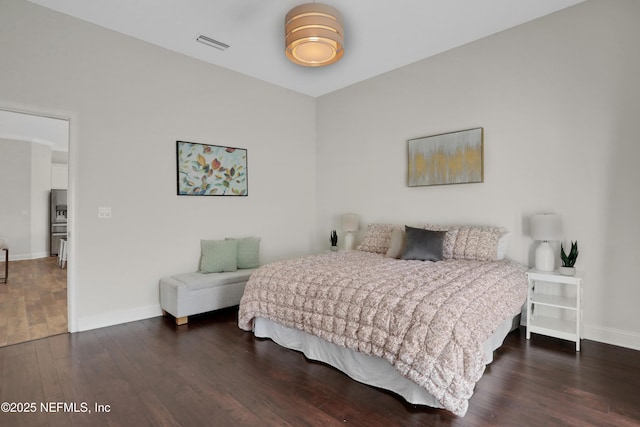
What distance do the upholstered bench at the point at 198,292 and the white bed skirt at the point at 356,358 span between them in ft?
2.55

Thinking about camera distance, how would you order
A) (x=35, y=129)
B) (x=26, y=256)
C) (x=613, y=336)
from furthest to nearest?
(x=26, y=256), (x=35, y=129), (x=613, y=336)

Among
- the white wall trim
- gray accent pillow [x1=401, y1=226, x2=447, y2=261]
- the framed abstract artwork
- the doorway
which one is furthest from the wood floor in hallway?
the white wall trim

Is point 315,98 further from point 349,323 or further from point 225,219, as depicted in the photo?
point 349,323

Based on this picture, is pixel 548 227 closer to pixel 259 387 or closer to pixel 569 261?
pixel 569 261

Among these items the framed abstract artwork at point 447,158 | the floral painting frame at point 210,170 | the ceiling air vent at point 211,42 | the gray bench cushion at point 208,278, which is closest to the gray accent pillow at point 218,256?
the gray bench cushion at point 208,278

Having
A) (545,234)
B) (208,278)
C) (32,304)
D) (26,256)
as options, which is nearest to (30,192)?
(26,256)

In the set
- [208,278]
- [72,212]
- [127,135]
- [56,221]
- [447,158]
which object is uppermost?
[127,135]

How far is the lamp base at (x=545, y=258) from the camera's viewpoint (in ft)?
9.51

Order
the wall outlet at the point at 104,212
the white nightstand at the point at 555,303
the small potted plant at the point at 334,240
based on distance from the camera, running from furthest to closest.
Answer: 1. the small potted plant at the point at 334,240
2. the wall outlet at the point at 104,212
3. the white nightstand at the point at 555,303

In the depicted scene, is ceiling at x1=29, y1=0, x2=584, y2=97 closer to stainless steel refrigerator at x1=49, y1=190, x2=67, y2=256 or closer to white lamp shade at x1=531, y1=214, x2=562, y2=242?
white lamp shade at x1=531, y1=214, x2=562, y2=242

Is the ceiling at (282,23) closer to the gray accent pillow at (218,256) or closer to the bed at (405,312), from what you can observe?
the bed at (405,312)

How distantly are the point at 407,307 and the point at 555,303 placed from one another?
173 cm

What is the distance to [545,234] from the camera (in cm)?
285

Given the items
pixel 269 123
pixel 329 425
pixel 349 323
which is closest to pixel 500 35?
pixel 269 123
